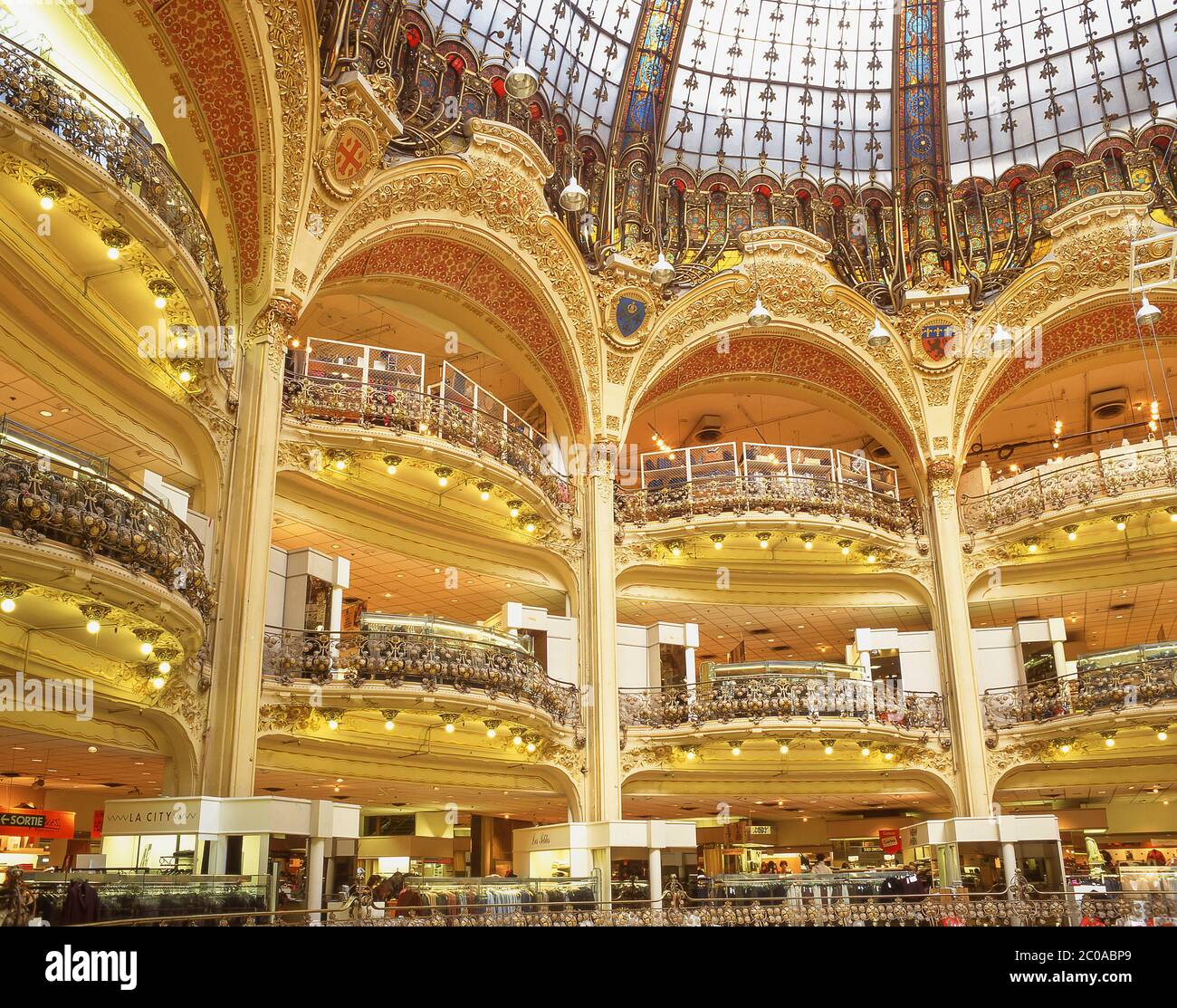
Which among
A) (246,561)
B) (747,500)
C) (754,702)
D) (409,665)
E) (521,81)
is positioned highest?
(521,81)

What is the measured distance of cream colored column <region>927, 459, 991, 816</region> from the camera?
72.9 ft

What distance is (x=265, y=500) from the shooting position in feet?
50.9

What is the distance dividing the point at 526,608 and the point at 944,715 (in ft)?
33.1

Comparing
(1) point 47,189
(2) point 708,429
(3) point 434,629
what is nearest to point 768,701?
(3) point 434,629

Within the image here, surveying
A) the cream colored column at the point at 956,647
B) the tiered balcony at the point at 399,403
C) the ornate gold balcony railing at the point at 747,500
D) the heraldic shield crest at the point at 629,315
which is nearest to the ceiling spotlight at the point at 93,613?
the tiered balcony at the point at 399,403

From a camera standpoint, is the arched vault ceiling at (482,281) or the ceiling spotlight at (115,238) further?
the arched vault ceiling at (482,281)

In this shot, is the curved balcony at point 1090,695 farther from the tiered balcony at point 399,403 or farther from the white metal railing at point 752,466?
the tiered balcony at point 399,403

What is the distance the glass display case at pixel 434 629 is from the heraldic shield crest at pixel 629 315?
8.21 m

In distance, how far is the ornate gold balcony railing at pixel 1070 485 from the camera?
72.5 ft

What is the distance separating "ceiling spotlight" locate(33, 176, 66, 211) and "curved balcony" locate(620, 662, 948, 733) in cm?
1432

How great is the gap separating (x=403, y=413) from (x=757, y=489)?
868cm

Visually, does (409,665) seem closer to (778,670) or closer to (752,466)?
(778,670)

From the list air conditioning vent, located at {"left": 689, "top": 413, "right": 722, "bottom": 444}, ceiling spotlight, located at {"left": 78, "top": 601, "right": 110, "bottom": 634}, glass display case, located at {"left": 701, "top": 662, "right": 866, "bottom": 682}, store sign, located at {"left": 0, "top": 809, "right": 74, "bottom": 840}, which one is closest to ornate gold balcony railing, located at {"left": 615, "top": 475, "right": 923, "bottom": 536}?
glass display case, located at {"left": 701, "top": 662, "right": 866, "bottom": 682}

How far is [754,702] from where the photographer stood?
21125 mm
